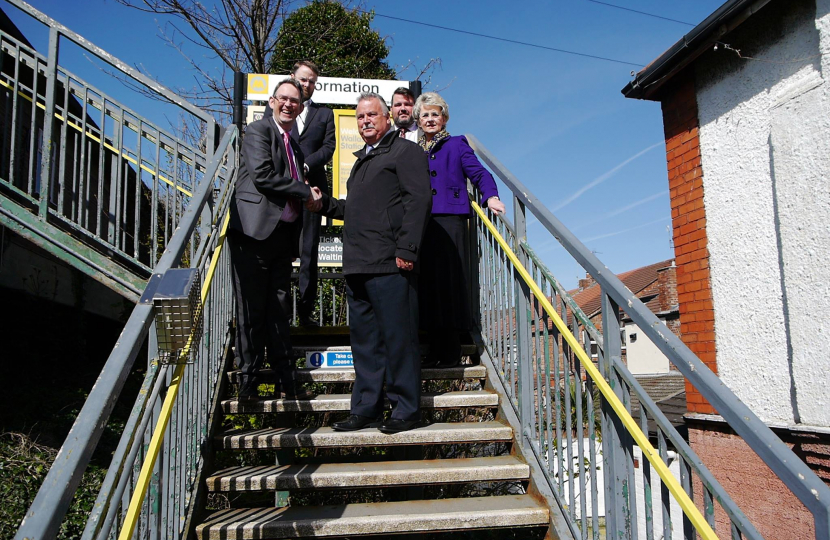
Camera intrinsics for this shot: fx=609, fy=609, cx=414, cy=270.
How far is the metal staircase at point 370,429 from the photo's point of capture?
1.58 metres

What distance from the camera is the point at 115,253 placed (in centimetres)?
408

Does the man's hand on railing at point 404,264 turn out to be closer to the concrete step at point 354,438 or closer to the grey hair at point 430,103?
the concrete step at point 354,438

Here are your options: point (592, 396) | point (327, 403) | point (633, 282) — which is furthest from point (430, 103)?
point (633, 282)

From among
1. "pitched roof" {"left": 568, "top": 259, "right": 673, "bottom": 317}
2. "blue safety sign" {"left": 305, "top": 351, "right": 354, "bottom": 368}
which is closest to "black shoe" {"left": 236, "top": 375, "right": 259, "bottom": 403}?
"blue safety sign" {"left": 305, "top": 351, "right": 354, "bottom": 368}

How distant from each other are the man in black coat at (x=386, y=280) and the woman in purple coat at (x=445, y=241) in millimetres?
564

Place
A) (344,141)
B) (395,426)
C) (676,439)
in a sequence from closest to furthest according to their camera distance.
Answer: (676,439)
(395,426)
(344,141)

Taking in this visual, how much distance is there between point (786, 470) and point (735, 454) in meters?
3.94

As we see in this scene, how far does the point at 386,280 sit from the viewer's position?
2.97 m

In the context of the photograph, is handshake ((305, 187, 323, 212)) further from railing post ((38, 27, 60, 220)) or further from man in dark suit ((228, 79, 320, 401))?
railing post ((38, 27, 60, 220))

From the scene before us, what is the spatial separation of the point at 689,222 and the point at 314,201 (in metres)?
3.74

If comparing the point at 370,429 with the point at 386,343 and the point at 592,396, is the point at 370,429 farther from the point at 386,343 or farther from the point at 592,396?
the point at 592,396

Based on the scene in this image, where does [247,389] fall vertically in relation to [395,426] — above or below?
above

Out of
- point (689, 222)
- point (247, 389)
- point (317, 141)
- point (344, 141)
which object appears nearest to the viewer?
point (247, 389)

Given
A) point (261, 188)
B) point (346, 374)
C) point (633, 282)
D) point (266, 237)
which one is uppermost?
point (633, 282)
